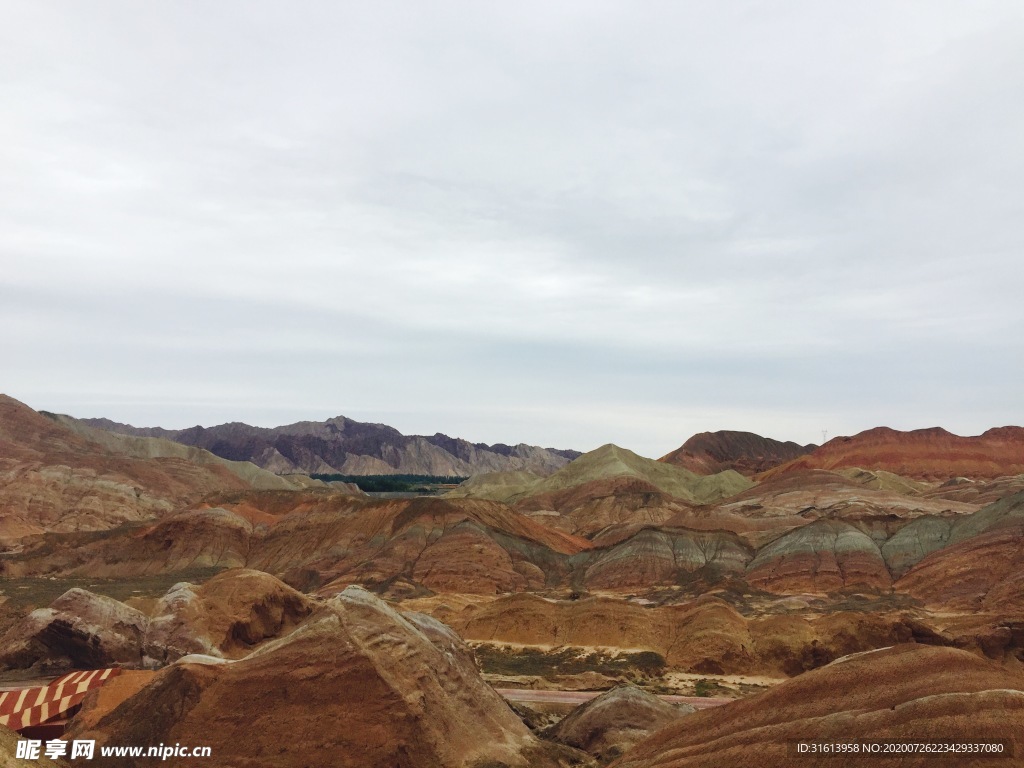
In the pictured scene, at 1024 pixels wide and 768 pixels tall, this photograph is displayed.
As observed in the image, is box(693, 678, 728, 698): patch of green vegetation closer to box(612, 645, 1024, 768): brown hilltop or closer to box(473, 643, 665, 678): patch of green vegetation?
box(473, 643, 665, 678): patch of green vegetation

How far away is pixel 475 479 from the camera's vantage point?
196m

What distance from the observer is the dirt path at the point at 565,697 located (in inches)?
1387

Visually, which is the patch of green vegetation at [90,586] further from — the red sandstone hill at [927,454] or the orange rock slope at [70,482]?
the red sandstone hill at [927,454]

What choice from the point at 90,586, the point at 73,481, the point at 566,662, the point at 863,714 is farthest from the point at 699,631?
the point at 73,481

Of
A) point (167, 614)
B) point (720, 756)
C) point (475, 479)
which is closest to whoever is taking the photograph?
point (720, 756)

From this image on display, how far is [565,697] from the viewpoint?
1427 inches

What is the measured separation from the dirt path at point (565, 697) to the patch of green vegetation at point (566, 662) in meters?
4.21

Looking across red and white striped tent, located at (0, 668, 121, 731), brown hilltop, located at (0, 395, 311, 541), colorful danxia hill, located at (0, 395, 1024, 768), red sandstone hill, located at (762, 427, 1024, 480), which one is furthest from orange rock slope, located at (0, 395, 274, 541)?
red sandstone hill, located at (762, 427, 1024, 480)

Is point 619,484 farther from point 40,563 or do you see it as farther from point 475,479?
point 40,563

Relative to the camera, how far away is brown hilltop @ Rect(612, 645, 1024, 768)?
1373 cm

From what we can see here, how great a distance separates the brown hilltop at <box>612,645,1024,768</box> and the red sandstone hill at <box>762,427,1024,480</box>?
156282 millimetres

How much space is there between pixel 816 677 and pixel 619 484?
12424 centimetres

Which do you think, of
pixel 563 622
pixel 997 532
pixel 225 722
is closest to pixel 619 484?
pixel 997 532

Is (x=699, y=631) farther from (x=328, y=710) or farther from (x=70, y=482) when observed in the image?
(x=70, y=482)
